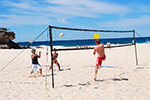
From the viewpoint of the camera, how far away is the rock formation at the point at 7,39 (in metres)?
32.0

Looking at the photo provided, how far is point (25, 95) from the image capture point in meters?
4.61

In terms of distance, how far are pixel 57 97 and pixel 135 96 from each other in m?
2.17

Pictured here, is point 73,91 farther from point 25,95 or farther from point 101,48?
point 101,48

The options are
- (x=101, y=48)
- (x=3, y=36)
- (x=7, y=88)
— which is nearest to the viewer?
(x=7, y=88)

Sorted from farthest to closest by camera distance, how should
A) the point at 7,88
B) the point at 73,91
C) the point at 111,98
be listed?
1. the point at 7,88
2. the point at 73,91
3. the point at 111,98

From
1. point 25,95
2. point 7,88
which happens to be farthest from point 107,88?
point 7,88

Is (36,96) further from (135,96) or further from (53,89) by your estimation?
(135,96)

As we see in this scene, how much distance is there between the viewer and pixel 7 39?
32.9 m

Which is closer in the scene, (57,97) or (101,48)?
(57,97)

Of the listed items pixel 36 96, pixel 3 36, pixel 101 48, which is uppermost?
pixel 3 36

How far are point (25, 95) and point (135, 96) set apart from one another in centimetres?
318

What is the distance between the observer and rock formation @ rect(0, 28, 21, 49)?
32.0 m

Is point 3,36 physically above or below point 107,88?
above

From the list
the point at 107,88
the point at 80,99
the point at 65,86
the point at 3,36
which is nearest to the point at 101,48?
the point at 107,88
